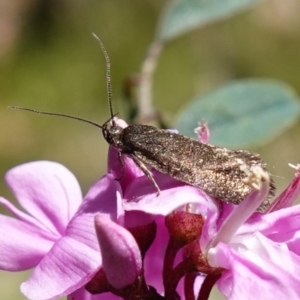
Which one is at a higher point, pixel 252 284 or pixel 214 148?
pixel 214 148

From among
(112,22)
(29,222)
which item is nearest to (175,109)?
(112,22)

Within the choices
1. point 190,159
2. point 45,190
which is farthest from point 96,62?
point 190,159

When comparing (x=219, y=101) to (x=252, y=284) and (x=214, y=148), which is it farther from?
(x=252, y=284)

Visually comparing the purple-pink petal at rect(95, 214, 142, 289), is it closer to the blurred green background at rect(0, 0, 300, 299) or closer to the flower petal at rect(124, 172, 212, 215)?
the flower petal at rect(124, 172, 212, 215)

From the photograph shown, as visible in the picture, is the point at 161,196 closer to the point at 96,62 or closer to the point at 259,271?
the point at 259,271

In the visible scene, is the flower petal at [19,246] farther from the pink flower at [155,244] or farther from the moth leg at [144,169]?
the moth leg at [144,169]

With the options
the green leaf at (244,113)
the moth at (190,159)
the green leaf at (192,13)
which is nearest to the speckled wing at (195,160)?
the moth at (190,159)
